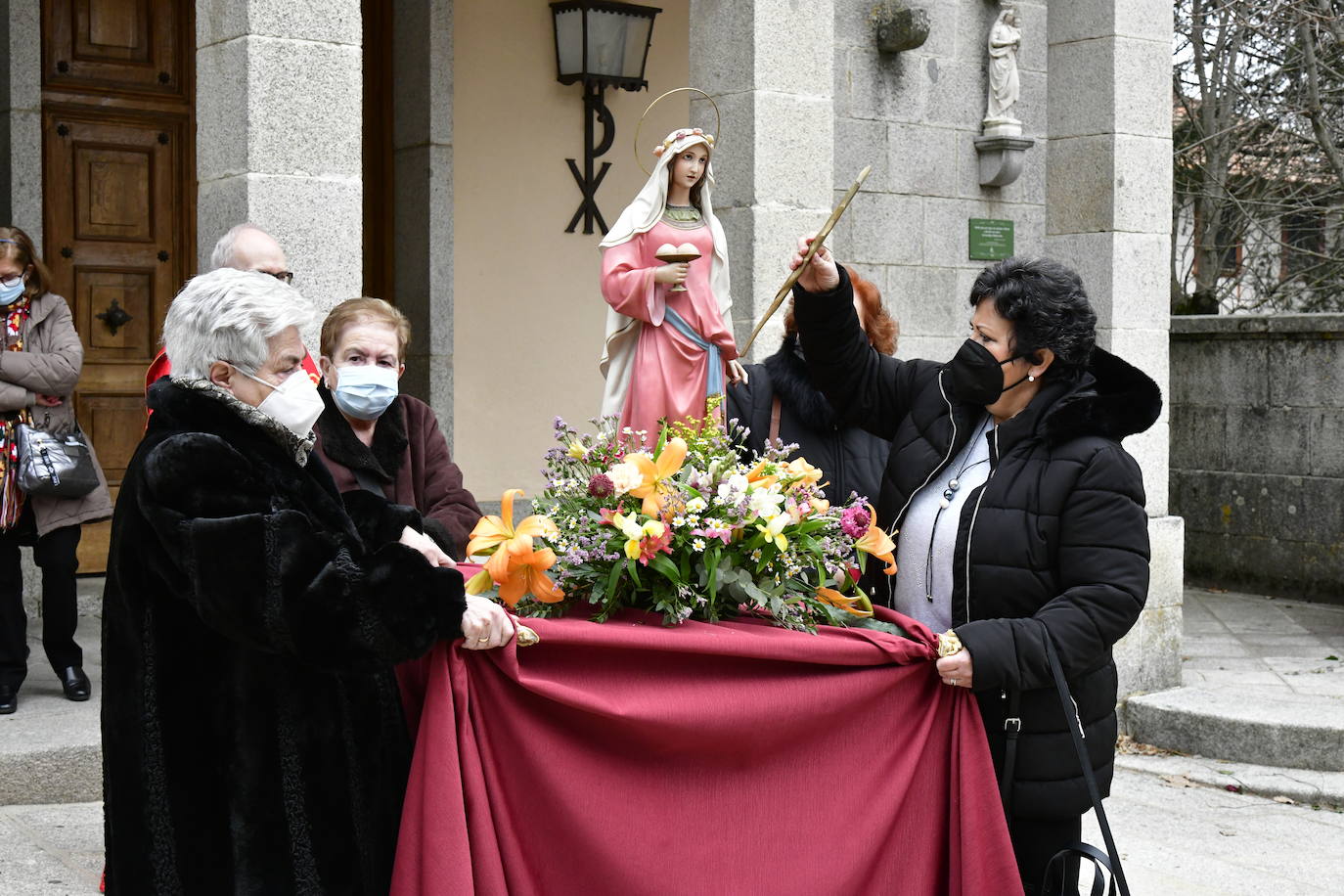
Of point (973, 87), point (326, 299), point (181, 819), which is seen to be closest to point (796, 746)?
point (181, 819)

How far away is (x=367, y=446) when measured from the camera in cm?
439

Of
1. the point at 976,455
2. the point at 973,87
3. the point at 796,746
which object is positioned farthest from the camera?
the point at 973,87

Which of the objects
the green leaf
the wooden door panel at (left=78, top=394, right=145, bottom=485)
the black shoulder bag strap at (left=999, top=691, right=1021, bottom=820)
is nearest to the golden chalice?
the black shoulder bag strap at (left=999, top=691, right=1021, bottom=820)

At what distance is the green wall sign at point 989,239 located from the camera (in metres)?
9.23

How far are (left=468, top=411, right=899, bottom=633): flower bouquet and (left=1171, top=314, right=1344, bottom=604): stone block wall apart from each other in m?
9.33

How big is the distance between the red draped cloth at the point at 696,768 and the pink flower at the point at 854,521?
0.23m

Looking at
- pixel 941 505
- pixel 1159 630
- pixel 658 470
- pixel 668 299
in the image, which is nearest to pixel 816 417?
pixel 941 505

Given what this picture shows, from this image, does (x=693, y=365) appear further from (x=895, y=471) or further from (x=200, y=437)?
(x=200, y=437)

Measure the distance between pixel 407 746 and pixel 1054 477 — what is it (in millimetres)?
1514

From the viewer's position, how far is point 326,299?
5777 mm

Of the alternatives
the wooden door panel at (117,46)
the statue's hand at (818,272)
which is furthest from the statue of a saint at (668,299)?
the wooden door panel at (117,46)

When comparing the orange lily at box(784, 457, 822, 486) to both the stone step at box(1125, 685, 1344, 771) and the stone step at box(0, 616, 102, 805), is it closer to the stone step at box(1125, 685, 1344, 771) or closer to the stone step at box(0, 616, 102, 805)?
the stone step at box(0, 616, 102, 805)

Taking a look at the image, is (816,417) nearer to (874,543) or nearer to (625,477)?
→ (874,543)

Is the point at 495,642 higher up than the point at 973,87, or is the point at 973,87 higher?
the point at 973,87
